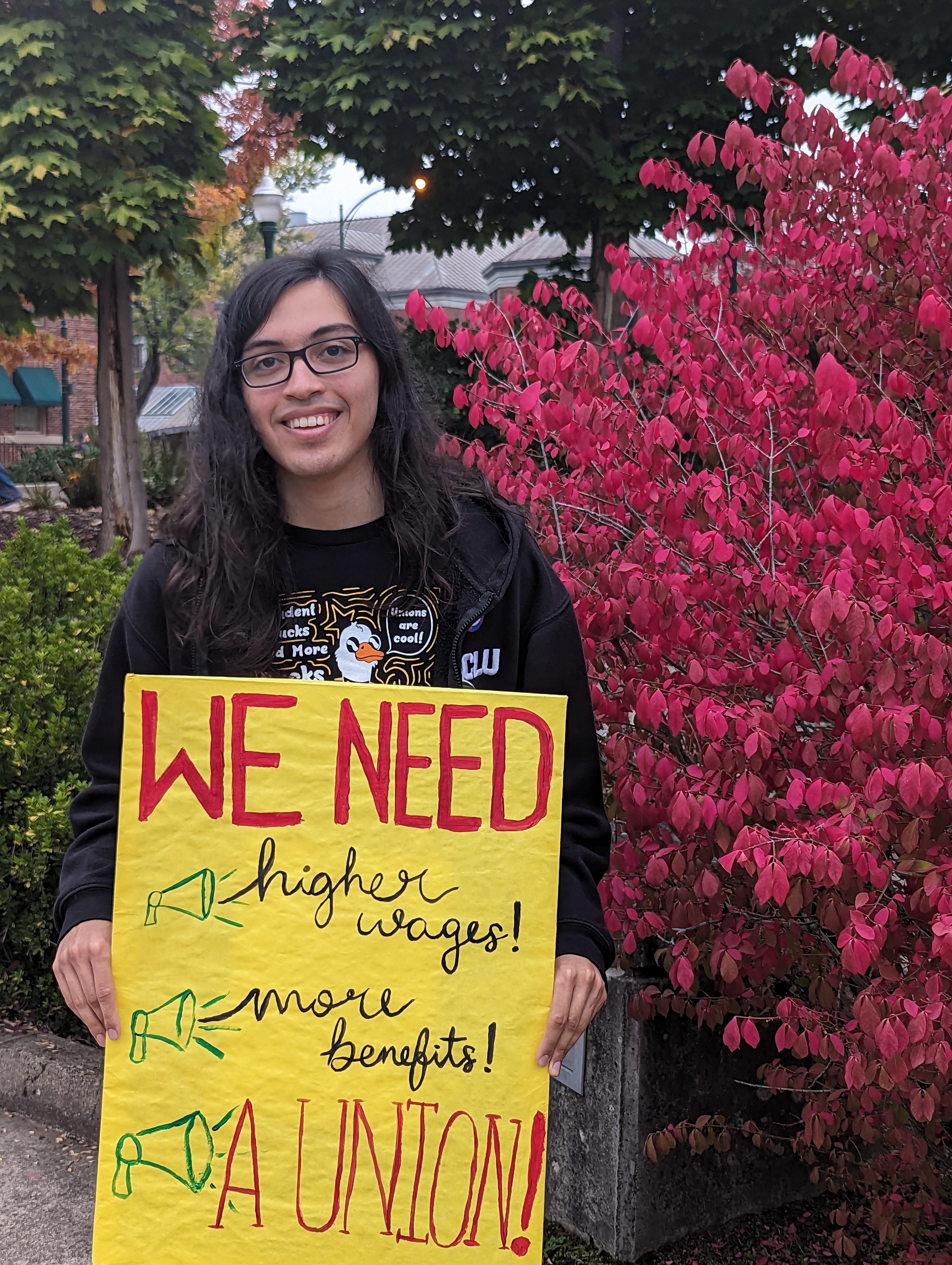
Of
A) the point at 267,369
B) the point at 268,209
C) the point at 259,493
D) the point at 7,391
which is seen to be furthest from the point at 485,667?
the point at 7,391

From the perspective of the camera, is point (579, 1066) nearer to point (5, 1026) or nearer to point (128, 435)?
point (5, 1026)

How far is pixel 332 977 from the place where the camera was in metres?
1.85

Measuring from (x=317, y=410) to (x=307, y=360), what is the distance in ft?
0.28

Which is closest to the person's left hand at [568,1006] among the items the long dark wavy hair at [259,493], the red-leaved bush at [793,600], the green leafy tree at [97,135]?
the red-leaved bush at [793,600]

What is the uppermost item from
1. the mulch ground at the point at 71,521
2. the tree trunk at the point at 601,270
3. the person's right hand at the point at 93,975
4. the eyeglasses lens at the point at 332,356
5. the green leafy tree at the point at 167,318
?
the green leafy tree at the point at 167,318

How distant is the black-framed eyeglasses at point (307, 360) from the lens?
77.5 inches

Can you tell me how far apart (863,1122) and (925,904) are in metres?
0.67

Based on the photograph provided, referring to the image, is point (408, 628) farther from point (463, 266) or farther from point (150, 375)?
point (463, 266)

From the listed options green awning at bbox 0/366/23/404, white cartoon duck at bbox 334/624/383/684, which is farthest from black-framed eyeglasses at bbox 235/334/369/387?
green awning at bbox 0/366/23/404

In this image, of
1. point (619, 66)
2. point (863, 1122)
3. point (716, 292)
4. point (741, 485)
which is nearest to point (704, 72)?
point (619, 66)

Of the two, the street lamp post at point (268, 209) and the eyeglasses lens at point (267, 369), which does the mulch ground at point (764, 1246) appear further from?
the street lamp post at point (268, 209)

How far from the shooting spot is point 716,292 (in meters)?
3.42

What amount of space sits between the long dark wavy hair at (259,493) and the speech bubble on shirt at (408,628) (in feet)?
0.12

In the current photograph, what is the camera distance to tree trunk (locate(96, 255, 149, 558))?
12969 millimetres
